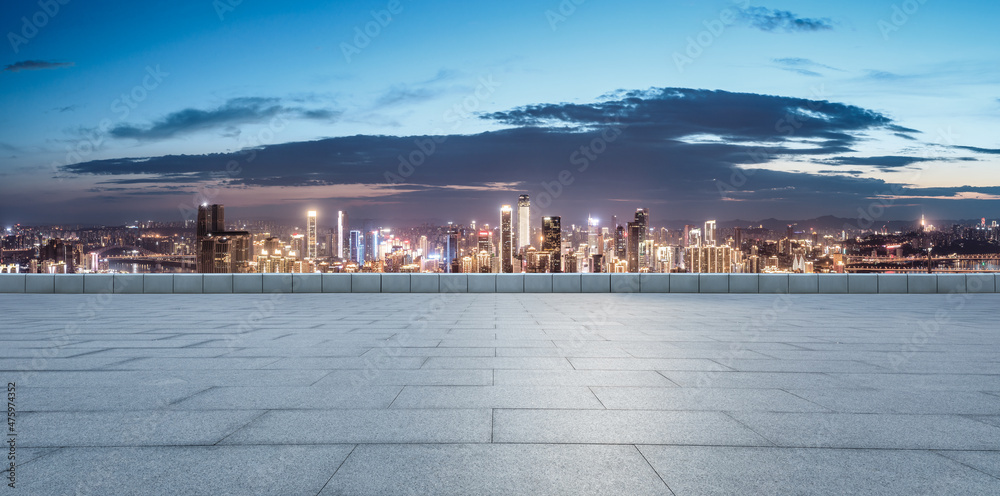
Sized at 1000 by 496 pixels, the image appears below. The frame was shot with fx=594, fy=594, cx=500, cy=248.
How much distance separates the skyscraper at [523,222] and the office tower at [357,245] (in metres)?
21.8

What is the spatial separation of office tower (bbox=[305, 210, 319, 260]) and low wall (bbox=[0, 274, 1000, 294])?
47.7 m

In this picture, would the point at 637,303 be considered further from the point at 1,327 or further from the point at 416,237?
the point at 416,237

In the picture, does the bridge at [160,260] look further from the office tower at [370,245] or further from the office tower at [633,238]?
the office tower at [370,245]

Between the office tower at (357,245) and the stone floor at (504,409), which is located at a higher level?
the office tower at (357,245)

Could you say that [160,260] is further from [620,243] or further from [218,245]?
[620,243]

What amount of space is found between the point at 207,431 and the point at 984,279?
88.2 feet

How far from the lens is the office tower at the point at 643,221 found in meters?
62.1

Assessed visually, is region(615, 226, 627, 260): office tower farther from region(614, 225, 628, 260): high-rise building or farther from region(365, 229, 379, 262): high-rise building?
region(365, 229, 379, 262): high-rise building

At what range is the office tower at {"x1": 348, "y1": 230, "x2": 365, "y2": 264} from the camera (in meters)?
82.6

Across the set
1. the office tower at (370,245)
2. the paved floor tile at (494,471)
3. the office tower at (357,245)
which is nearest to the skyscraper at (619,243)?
the office tower at (370,245)

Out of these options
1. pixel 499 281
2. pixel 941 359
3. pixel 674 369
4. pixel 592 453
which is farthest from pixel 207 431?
pixel 499 281

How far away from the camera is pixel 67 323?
12.7 m

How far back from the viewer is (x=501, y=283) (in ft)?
76.1

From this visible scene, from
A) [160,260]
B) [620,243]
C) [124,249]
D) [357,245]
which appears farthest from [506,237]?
[160,260]
